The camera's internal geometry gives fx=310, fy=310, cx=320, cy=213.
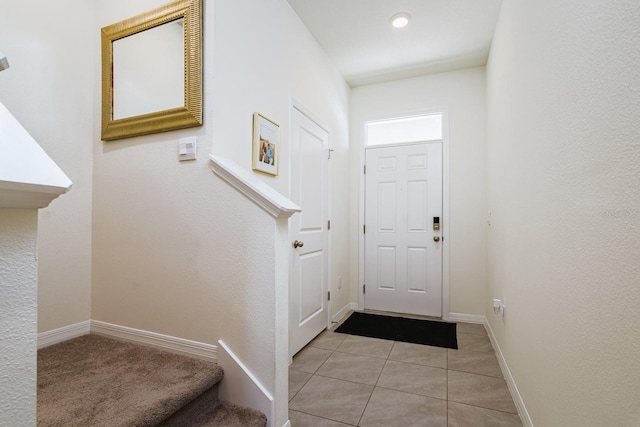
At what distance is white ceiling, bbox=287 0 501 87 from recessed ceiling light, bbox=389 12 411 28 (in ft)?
0.12

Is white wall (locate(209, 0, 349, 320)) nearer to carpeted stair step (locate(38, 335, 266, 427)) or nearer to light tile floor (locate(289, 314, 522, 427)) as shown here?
light tile floor (locate(289, 314, 522, 427))

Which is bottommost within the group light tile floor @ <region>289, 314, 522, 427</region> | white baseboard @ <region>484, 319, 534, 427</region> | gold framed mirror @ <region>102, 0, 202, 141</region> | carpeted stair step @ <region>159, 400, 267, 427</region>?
light tile floor @ <region>289, 314, 522, 427</region>

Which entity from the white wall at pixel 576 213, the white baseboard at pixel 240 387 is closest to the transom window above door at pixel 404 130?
the white wall at pixel 576 213

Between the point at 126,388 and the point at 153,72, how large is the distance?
1.68m

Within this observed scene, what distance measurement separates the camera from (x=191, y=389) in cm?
137

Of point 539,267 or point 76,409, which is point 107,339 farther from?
point 539,267

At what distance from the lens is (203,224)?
64.5 inches

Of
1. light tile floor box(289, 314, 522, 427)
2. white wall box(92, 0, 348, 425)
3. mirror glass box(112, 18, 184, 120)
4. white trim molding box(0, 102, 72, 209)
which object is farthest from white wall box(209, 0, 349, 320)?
white trim molding box(0, 102, 72, 209)

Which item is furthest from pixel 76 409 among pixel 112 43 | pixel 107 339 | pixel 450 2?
pixel 450 2

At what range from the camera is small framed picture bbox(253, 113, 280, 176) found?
2.00m

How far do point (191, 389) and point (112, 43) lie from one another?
2.05 metres

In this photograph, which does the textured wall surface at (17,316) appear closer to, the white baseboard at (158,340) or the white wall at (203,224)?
the white wall at (203,224)

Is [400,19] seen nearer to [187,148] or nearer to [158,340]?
[187,148]

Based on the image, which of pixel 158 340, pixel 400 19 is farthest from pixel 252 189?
pixel 400 19
